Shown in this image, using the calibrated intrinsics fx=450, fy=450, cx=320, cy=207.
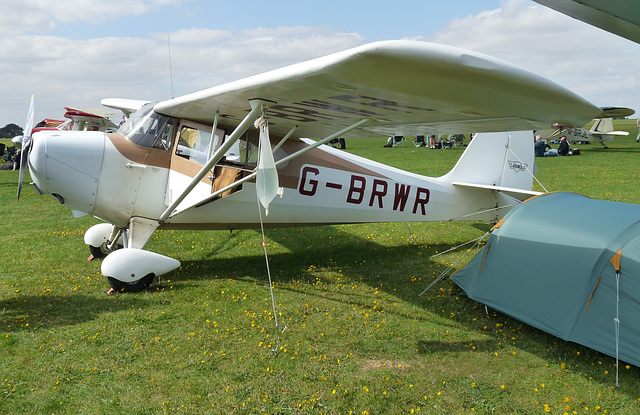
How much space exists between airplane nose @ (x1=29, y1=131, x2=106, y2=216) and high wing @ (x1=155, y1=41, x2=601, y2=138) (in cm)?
139

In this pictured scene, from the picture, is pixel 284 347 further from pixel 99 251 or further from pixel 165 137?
pixel 99 251

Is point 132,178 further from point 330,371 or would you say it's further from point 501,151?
point 501,151

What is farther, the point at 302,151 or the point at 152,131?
the point at 152,131

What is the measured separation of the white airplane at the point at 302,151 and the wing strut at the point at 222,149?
2cm

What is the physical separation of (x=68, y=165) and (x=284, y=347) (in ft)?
13.1

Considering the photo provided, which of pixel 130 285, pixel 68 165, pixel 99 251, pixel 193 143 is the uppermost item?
pixel 193 143

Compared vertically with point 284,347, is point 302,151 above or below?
above

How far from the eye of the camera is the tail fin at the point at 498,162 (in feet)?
27.4

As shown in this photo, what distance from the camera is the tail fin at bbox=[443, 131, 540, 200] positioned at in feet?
27.4

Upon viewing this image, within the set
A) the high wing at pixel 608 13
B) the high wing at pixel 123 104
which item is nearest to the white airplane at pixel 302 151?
the high wing at pixel 608 13

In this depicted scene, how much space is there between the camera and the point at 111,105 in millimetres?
12766

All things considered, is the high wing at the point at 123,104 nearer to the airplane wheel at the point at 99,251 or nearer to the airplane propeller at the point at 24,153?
the airplane propeller at the point at 24,153

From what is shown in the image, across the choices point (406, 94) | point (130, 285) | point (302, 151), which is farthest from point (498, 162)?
point (130, 285)

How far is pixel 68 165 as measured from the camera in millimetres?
6137
